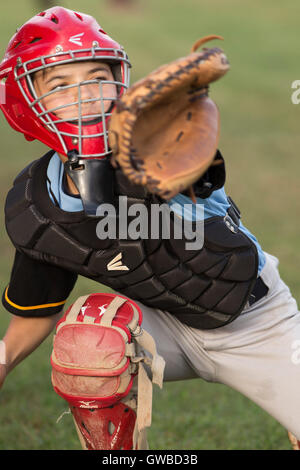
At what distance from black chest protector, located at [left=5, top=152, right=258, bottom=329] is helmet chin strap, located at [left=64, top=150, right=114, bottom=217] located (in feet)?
0.33

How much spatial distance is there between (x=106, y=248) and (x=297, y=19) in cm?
2036

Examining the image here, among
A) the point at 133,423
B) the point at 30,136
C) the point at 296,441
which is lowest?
the point at 296,441

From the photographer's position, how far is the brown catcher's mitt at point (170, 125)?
2373mm

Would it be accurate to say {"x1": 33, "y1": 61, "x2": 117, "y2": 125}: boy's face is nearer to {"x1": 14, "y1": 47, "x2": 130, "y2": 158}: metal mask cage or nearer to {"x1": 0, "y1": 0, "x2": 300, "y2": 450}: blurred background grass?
{"x1": 14, "y1": 47, "x2": 130, "y2": 158}: metal mask cage

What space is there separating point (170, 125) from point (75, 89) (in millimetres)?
450

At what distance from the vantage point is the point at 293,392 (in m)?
3.04

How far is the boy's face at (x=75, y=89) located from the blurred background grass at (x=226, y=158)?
1.96 m

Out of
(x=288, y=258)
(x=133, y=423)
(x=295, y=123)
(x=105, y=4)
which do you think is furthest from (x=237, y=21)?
(x=133, y=423)

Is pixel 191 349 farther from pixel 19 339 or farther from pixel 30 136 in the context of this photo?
pixel 30 136

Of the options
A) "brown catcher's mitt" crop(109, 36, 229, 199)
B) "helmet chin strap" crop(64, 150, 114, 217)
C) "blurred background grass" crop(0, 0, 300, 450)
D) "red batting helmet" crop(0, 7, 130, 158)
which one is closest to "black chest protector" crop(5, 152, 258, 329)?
"helmet chin strap" crop(64, 150, 114, 217)

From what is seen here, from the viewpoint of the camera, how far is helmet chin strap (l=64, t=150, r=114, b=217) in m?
2.76

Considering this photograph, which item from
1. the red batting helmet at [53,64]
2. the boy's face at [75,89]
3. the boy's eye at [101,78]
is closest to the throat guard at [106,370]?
the red batting helmet at [53,64]

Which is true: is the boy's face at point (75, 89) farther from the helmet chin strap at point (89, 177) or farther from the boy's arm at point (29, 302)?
the boy's arm at point (29, 302)

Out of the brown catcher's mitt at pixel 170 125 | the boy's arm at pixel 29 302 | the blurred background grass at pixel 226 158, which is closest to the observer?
the brown catcher's mitt at pixel 170 125
